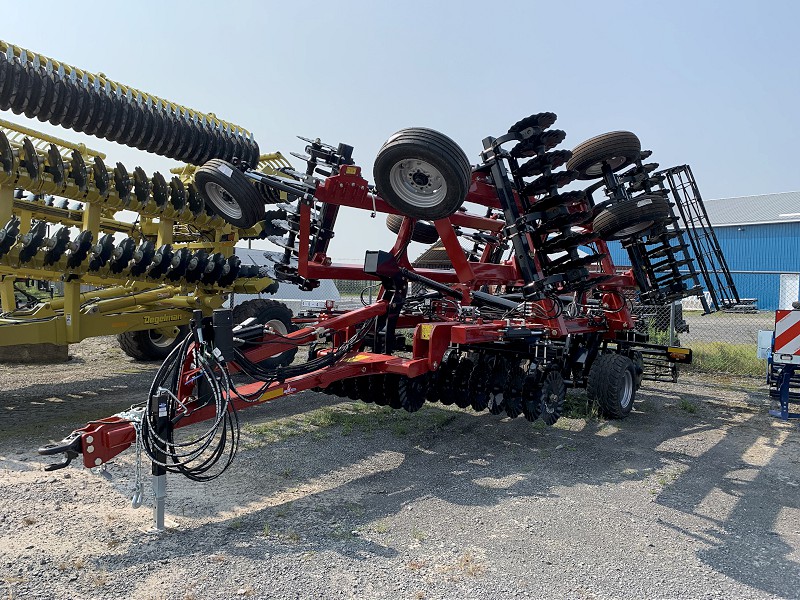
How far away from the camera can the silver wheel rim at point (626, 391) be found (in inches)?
279

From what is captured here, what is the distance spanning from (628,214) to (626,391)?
2.06 meters

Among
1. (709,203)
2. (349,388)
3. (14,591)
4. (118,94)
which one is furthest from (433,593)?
(709,203)

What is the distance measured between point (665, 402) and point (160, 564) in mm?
6953

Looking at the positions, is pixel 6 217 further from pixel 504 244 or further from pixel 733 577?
pixel 733 577

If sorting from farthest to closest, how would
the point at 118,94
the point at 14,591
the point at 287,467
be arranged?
1. the point at 118,94
2. the point at 287,467
3. the point at 14,591

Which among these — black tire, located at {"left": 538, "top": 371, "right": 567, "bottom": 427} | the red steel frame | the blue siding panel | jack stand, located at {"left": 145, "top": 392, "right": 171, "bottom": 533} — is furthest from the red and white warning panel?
the blue siding panel

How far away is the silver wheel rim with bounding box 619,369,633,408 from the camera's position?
7.08m

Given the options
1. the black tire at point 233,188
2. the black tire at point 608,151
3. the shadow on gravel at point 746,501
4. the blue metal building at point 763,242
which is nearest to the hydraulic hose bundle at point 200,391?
the black tire at point 233,188

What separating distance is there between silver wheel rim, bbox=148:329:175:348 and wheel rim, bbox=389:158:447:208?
6673mm

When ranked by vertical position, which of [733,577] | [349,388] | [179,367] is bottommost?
[733,577]

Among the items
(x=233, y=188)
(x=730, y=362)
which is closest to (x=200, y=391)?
(x=233, y=188)

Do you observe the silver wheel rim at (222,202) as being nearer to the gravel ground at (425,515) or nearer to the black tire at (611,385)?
the gravel ground at (425,515)

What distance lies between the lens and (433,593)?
3.20 metres

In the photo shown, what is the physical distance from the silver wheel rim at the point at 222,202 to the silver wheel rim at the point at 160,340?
16.5ft
